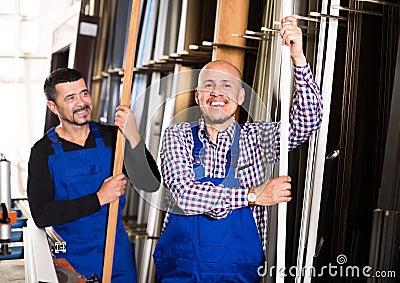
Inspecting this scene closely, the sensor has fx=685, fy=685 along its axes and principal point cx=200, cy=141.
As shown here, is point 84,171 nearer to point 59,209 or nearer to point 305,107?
point 59,209

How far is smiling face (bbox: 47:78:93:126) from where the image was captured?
2.44 meters

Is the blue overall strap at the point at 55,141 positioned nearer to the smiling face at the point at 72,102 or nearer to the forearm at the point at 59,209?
the smiling face at the point at 72,102

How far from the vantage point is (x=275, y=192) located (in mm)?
2115

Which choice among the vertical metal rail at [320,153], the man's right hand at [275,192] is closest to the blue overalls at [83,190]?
the man's right hand at [275,192]

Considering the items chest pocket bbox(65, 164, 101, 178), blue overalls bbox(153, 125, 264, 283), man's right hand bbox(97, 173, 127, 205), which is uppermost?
chest pocket bbox(65, 164, 101, 178)

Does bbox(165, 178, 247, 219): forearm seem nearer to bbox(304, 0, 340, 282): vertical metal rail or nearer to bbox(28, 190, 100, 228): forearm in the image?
bbox(304, 0, 340, 282): vertical metal rail

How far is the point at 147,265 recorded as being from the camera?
11.2 ft

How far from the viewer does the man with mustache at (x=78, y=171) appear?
2.40 metres

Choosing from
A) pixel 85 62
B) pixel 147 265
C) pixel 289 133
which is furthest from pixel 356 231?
pixel 85 62

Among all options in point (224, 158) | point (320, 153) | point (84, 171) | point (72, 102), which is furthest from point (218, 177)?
point (72, 102)

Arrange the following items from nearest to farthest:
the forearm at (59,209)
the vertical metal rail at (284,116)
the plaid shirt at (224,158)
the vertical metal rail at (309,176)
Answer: the vertical metal rail at (284,116) → the plaid shirt at (224,158) → the vertical metal rail at (309,176) → the forearm at (59,209)

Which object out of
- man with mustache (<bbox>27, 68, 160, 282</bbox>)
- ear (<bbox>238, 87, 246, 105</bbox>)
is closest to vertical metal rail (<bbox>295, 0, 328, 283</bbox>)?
ear (<bbox>238, 87, 246, 105</bbox>)

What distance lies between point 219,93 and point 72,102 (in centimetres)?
55

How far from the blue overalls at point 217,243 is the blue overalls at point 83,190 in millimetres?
326
